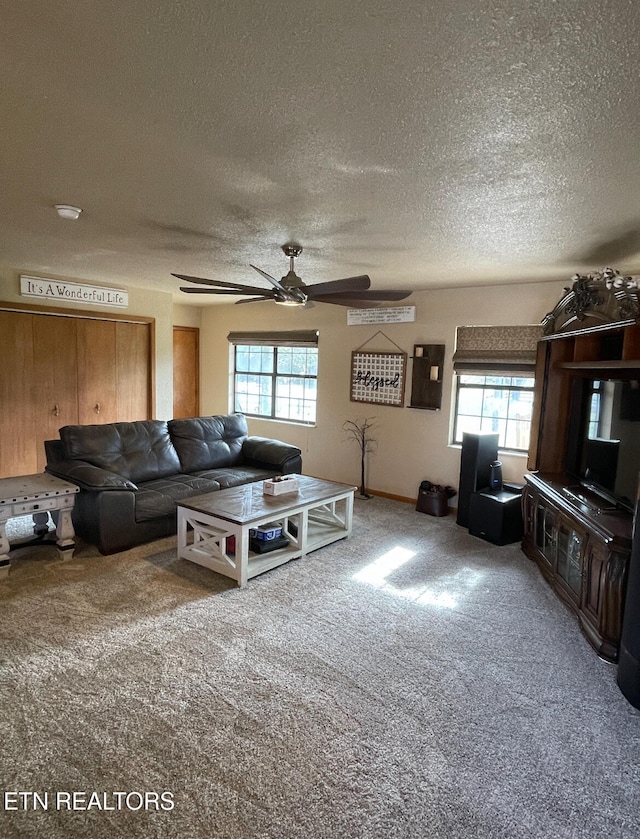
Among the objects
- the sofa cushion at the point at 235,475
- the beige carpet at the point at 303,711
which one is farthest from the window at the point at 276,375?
the beige carpet at the point at 303,711

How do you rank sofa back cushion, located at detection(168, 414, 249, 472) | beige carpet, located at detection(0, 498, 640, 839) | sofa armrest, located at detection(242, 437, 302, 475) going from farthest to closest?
sofa armrest, located at detection(242, 437, 302, 475), sofa back cushion, located at detection(168, 414, 249, 472), beige carpet, located at detection(0, 498, 640, 839)

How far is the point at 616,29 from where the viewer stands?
1149 mm

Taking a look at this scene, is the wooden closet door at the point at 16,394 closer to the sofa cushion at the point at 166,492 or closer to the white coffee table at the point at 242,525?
the sofa cushion at the point at 166,492

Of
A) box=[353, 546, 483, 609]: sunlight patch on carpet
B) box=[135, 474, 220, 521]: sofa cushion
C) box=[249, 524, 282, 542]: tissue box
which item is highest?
box=[135, 474, 220, 521]: sofa cushion

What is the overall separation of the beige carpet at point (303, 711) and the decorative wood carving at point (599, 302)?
1.88 metres

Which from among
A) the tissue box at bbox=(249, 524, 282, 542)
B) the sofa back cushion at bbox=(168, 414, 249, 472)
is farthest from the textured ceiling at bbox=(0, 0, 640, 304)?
the sofa back cushion at bbox=(168, 414, 249, 472)

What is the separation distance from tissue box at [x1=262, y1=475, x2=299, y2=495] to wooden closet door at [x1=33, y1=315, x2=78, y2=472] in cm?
285

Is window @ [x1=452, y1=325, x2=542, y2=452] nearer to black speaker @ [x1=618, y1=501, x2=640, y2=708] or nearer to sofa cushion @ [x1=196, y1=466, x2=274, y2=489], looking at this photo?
sofa cushion @ [x1=196, y1=466, x2=274, y2=489]

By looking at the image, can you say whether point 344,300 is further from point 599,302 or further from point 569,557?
point 569,557

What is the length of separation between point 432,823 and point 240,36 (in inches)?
96.9

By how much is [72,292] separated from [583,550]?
5.30 metres

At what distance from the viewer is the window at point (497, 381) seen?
181 inches

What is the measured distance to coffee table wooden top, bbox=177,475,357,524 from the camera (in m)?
3.33

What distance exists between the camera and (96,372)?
551 centimetres
